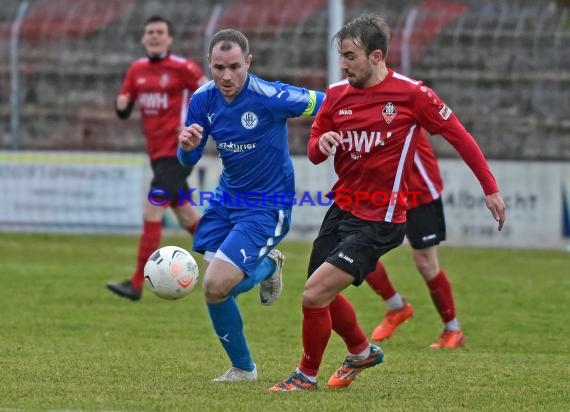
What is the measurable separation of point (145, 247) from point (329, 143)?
17.6 feet

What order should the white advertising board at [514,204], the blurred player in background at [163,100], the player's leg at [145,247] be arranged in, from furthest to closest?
the white advertising board at [514,204] < the blurred player in background at [163,100] < the player's leg at [145,247]

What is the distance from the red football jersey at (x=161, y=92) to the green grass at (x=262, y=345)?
1.64 m

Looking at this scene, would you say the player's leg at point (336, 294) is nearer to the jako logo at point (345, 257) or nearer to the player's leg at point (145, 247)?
the jako logo at point (345, 257)

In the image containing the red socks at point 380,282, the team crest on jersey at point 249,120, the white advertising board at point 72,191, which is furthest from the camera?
the white advertising board at point 72,191

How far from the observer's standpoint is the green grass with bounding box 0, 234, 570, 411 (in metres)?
6.38

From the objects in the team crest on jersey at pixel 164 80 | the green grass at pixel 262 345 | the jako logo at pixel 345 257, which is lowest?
the green grass at pixel 262 345

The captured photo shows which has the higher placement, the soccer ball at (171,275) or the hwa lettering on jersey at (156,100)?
the hwa lettering on jersey at (156,100)

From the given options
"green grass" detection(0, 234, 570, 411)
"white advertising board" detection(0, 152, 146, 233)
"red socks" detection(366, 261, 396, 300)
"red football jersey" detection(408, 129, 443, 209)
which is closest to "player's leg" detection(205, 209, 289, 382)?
"green grass" detection(0, 234, 570, 411)

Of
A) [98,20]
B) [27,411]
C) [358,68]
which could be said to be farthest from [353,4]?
[27,411]

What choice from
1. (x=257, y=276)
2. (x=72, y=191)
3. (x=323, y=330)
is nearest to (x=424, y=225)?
(x=257, y=276)

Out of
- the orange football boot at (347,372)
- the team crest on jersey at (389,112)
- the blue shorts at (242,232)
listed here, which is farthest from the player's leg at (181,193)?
the team crest on jersey at (389,112)

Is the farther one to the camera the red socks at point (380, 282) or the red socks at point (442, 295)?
the red socks at point (380, 282)

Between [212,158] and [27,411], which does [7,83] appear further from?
[27,411]

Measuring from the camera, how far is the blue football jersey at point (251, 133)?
23.5 feet
